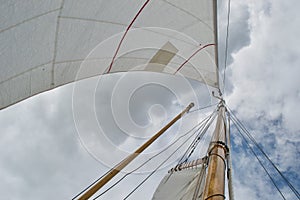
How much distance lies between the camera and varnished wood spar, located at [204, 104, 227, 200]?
197cm

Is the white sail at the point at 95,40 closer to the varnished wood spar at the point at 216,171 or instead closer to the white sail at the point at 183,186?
the varnished wood spar at the point at 216,171

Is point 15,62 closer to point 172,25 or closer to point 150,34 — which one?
point 150,34

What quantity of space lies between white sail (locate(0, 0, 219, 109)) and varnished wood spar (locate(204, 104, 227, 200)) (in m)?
1.63

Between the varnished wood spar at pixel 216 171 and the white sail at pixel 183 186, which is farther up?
the white sail at pixel 183 186

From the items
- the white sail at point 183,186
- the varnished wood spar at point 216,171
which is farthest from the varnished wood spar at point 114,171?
the white sail at point 183,186

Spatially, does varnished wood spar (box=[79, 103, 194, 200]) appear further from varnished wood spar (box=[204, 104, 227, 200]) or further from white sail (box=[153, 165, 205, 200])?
white sail (box=[153, 165, 205, 200])

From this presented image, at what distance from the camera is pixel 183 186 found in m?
4.11

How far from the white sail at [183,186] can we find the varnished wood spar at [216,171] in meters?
0.87

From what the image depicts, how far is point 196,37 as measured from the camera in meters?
4.12

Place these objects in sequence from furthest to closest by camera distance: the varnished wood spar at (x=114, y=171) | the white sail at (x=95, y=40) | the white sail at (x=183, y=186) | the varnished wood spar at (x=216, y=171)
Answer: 1. the white sail at (x=183, y=186)
2. the varnished wood spar at (x=114, y=171)
3. the varnished wood spar at (x=216, y=171)
4. the white sail at (x=95, y=40)

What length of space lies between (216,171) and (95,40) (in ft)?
6.46

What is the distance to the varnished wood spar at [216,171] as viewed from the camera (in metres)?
1.97

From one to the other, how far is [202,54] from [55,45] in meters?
3.10

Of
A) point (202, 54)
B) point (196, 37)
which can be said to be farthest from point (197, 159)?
point (196, 37)
